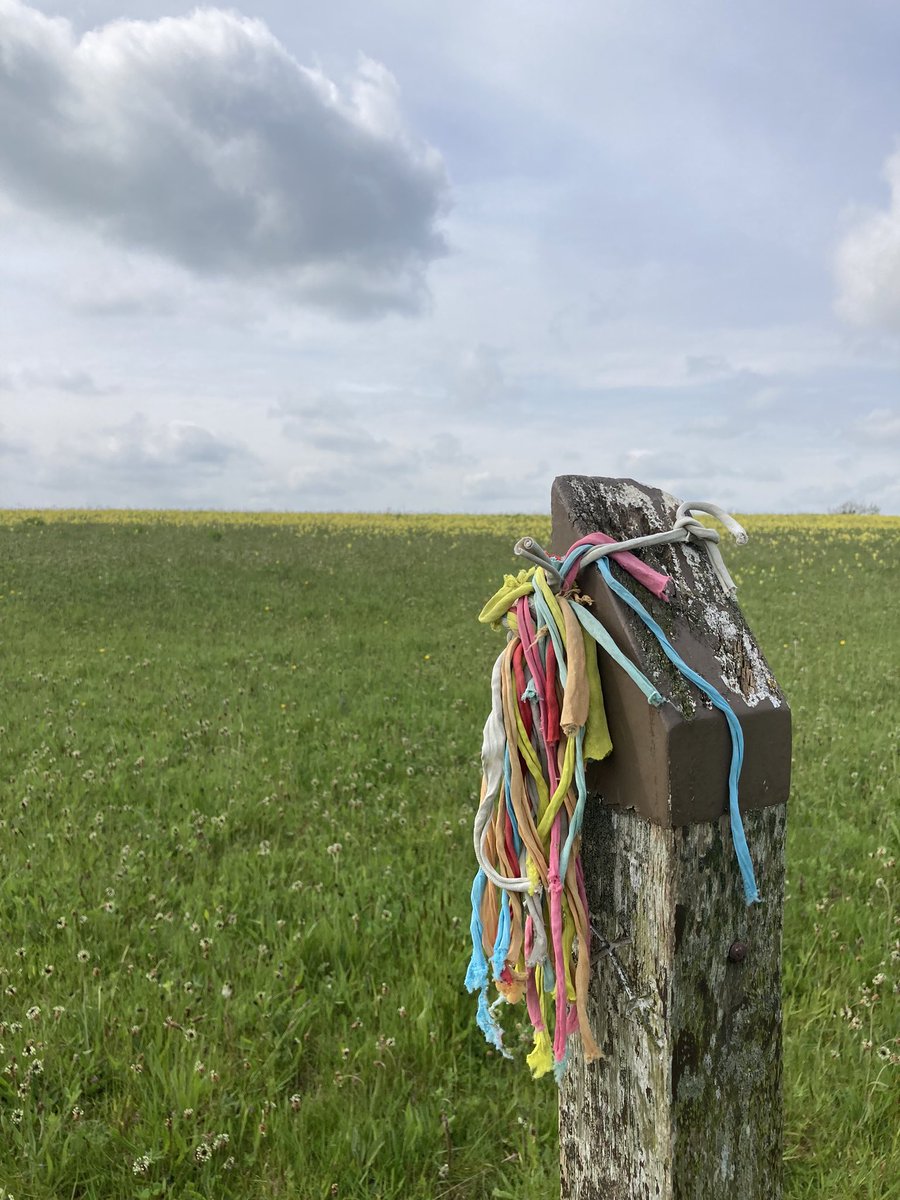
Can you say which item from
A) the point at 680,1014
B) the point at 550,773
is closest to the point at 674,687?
the point at 550,773

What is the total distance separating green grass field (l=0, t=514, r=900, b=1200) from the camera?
271 centimetres

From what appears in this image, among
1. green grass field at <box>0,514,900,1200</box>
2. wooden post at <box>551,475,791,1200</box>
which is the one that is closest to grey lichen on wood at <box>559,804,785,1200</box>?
wooden post at <box>551,475,791,1200</box>

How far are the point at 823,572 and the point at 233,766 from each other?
1577 centimetres

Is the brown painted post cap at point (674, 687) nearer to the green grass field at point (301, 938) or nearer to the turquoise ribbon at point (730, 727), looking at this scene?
the turquoise ribbon at point (730, 727)

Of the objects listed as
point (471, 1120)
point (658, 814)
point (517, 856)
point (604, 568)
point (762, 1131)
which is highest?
point (604, 568)


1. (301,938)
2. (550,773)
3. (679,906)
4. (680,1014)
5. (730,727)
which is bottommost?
(301,938)

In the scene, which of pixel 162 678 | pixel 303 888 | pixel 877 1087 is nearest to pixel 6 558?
pixel 162 678

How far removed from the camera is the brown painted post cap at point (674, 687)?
1.60 m

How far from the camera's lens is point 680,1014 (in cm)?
167

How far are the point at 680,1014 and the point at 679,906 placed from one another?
24 centimetres

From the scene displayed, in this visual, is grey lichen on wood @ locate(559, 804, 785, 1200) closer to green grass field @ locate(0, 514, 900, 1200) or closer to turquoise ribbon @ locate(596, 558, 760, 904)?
turquoise ribbon @ locate(596, 558, 760, 904)

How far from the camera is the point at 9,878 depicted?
4.39 m

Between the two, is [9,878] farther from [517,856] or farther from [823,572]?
[823,572]

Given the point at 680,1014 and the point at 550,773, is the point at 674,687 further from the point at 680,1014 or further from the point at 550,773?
the point at 680,1014
